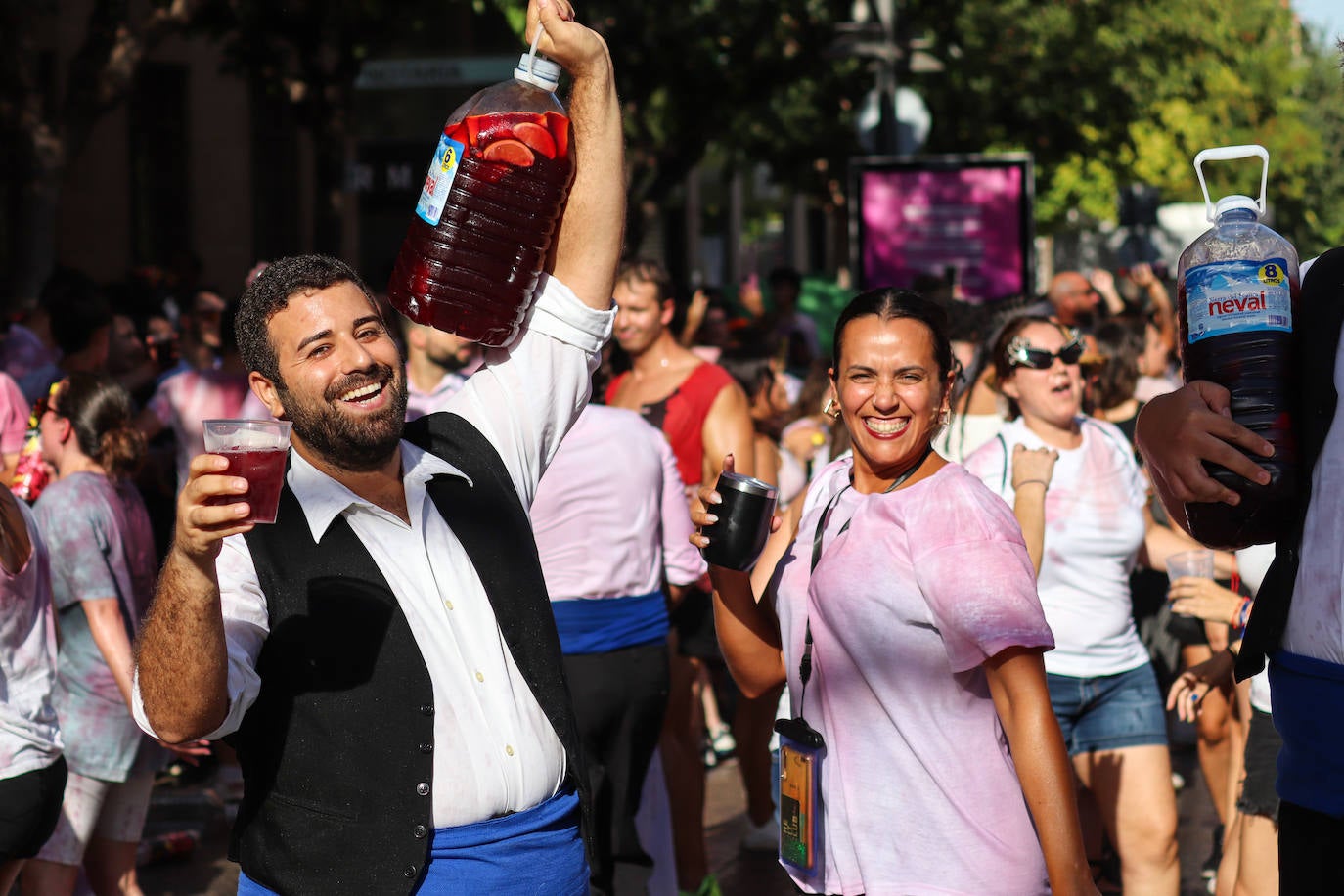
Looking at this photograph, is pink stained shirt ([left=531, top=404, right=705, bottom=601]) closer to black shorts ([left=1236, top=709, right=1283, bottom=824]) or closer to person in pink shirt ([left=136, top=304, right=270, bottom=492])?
black shorts ([left=1236, top=709, right=1283, bottom=824])

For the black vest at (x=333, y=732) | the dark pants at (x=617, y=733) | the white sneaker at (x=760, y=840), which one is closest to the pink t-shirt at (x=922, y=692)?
the black vest at (x=333, y=732)

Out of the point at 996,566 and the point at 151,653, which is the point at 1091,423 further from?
the point at 151,653

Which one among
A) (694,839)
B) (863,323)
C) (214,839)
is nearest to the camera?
(863,323)

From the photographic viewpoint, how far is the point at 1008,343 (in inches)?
241

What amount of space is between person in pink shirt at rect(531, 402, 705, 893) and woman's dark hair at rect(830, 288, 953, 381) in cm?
216

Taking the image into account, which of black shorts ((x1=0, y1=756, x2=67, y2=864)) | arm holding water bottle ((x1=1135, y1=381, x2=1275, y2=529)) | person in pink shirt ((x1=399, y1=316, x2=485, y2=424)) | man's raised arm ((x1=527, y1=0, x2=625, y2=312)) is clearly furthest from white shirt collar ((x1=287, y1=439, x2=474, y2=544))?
person in pink shirt ((x1=399, y1=316, x2=485, y2=424))

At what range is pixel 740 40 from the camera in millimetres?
17516

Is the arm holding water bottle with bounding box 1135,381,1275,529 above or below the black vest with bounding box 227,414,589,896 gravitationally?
above

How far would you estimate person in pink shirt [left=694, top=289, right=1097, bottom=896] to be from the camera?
347 cm

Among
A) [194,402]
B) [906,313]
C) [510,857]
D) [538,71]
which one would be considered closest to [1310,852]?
[510,857]

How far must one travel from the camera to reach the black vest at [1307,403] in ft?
9.23

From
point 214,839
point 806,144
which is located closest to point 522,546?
point 214,839

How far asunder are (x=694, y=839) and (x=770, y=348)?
20.5 ft

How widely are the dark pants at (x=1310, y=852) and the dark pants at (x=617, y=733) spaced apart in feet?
10.7
